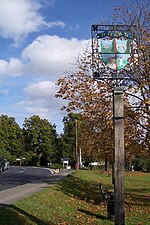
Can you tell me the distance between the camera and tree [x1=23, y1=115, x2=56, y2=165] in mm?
87188

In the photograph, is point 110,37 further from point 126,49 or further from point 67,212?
point 67,212

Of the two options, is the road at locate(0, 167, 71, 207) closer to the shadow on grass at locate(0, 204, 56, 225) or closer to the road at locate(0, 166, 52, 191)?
the road at locate(0, 166, 52, 191)

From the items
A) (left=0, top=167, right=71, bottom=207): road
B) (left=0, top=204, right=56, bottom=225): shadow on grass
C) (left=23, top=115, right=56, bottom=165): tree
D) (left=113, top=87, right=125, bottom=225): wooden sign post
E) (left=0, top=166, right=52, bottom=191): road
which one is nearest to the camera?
(left=113, top=87, right=125, bottom=225): wooden sign post

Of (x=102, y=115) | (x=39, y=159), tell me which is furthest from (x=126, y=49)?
(x=39, y=159)

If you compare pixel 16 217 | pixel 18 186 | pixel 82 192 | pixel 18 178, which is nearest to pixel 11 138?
pixel 18 178

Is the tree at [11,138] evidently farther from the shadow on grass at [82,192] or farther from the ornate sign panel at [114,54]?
the ornate sign panel at [114,54]

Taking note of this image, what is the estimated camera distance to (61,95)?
17.3 m

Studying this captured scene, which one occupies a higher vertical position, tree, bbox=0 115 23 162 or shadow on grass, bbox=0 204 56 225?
tree, bbox=0 115 23 162

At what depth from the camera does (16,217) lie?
10117 mm

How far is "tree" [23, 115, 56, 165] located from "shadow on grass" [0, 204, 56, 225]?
75038mm

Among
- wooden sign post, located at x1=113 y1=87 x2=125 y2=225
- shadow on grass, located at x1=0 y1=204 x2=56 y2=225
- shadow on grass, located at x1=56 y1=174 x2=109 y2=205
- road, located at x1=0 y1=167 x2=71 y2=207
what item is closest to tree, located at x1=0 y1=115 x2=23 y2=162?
road, located at x1=0 y1=167 x2=71 y2=207

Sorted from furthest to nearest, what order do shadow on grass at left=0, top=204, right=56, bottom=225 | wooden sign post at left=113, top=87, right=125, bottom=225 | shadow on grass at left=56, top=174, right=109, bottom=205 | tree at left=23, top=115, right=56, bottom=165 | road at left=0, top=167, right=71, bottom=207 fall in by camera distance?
tree at left=23, top=115, right=56, bottom=165 → shadow on grass at left=56, top=174, right=109, bottom=205 → road at left=0, top=167, right=71, bottom=207 → shadow on grass at left=0, top=204, right=56, bottom=225 → wooden sign post at left=113, top=87, right=125, bottom=225

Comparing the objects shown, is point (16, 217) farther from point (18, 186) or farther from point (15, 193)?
point (18, 186)

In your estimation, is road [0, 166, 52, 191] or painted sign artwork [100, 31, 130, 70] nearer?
painted sign artwork [100, 31, 130, 70]
